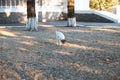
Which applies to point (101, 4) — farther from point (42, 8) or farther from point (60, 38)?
point (60, 38)

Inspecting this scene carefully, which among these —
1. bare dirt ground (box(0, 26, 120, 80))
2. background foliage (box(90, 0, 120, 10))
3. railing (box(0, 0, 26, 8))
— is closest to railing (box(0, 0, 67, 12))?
railing (box(0, 0, 26, 8))

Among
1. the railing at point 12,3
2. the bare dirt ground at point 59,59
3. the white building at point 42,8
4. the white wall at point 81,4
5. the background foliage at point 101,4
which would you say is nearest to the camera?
the bare dirt ground at point 59,59

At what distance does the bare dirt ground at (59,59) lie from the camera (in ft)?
29.7

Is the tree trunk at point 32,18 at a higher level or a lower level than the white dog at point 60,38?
higher

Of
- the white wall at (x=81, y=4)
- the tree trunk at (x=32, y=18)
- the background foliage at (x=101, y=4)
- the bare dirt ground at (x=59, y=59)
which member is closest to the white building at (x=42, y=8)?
the white wall at (x=81, y=4)

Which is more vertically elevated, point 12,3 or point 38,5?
point 12,3

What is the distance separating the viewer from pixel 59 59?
430 inches

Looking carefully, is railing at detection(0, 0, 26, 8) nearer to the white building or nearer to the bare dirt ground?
the white building

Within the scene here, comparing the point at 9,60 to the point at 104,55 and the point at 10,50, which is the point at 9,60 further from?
the point at 104,55

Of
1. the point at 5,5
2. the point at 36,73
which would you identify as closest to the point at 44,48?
the point at 36,73

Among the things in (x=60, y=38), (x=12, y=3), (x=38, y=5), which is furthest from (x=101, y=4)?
(x=60, y=38)

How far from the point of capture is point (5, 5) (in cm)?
2591

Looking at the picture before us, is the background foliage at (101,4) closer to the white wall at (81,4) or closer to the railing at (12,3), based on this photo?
the white wall at (81,4)

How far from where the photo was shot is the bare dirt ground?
9.04 m
